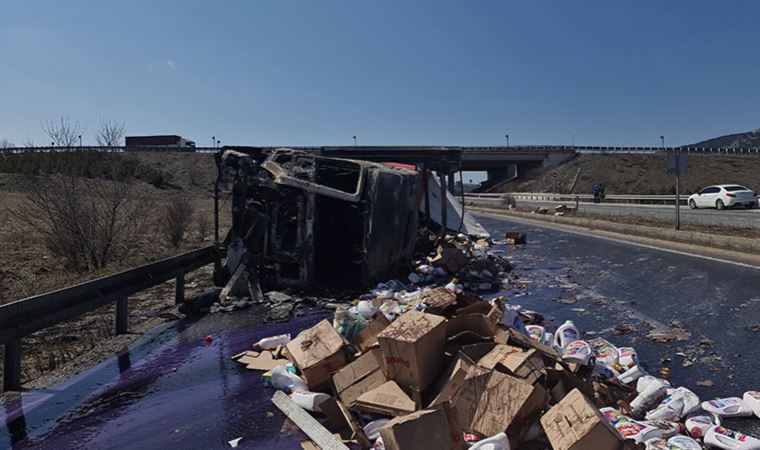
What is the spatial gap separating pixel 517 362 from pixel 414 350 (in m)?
0.71

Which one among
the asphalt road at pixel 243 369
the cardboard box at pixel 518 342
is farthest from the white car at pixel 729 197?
the cardboard box at pixel 518 342

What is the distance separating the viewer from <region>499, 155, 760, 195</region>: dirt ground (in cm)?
6256

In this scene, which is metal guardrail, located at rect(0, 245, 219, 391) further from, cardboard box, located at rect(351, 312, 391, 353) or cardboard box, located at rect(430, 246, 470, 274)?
cardboard box, located at rect(430, 246, 470, 274)

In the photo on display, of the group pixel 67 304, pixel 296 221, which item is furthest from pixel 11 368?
pixel 296 221

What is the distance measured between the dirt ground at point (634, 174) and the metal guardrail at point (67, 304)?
60.6m

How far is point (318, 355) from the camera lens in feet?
14.7

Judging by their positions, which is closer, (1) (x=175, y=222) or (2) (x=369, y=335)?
(2) (x=369, y=335)

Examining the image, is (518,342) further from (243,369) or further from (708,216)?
(708,216)

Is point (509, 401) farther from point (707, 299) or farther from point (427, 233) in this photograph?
point (427, 233)

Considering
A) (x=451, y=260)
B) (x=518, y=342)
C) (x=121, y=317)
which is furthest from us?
(x=451, y=260)

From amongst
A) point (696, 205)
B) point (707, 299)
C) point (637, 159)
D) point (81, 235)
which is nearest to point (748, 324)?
point (707, 299)

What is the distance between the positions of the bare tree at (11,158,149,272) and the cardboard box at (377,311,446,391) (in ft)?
31.5

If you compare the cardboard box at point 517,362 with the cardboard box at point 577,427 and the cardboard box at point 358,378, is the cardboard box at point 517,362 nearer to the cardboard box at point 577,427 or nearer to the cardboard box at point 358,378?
the cardboard box at point 577,427

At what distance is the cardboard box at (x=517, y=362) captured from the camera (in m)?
3.70
